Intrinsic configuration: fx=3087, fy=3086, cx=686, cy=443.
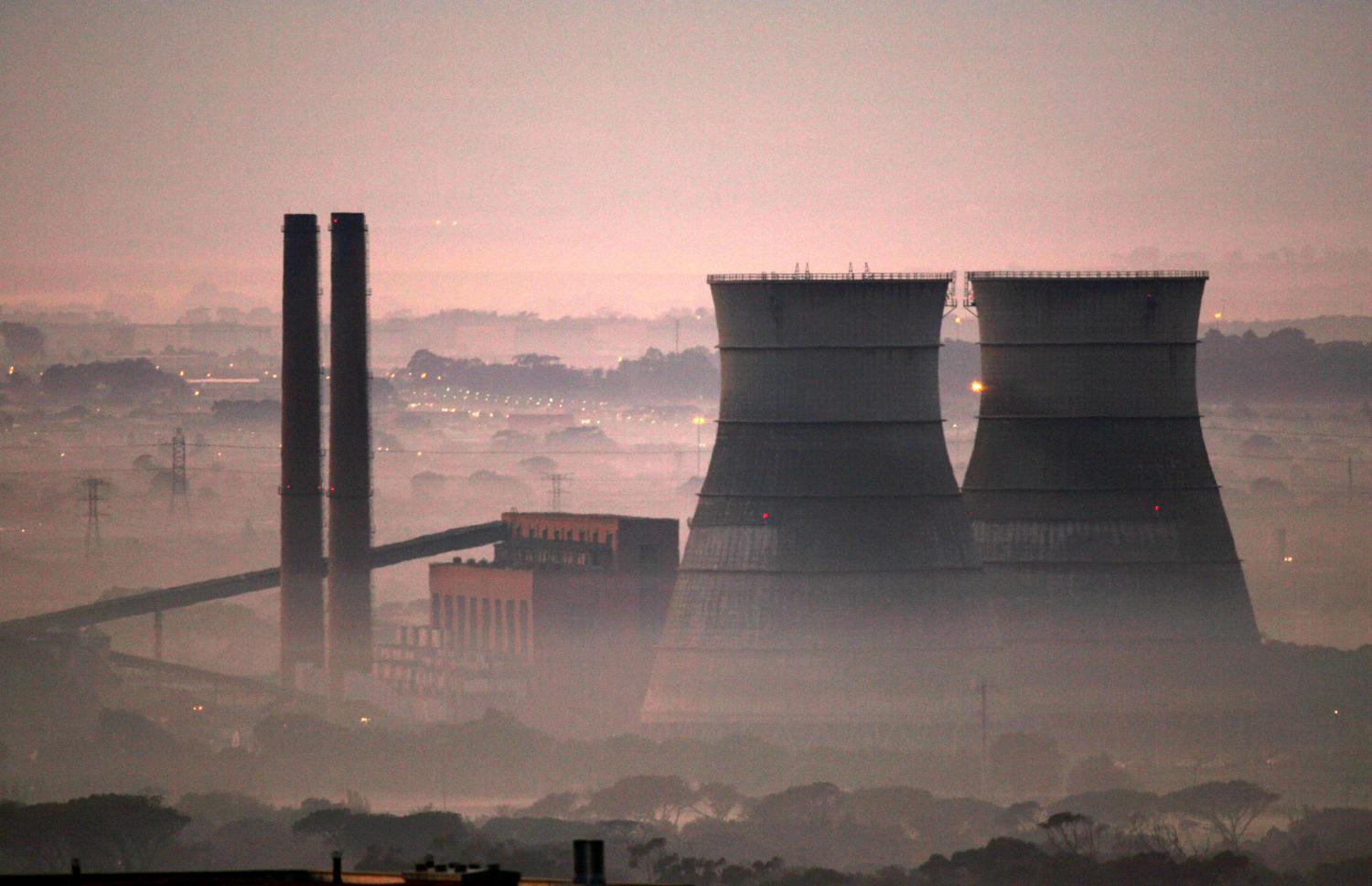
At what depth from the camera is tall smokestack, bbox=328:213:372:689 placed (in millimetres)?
77438

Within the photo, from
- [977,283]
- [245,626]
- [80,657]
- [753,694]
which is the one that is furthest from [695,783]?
[245,626]

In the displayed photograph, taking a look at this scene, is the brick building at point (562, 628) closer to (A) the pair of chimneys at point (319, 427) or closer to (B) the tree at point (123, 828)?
(A) the pair of chimneys at point (319, 427)

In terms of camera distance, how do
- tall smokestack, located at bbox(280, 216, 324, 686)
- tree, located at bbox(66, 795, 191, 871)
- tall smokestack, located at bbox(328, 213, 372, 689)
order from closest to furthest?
tree, located at bbox(66, 795, 191, 871) → tall smokestack, located at bbox(280, 216, 324, 686) → tall smokestack, located at bbox(328, 213, 372, 689)

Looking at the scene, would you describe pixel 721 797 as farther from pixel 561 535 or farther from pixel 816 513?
pixel 561 535

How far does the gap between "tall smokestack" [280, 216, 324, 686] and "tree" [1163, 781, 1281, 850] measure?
22.5 meters

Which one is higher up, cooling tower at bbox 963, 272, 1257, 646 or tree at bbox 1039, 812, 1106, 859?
cooling tower at bbox 963, 272, 1257, 646

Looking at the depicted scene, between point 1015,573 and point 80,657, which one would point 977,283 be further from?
point 80,657

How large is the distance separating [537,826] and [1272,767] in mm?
19085

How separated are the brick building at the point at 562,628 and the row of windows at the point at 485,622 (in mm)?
24

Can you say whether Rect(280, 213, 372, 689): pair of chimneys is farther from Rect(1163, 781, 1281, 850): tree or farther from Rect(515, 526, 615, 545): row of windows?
Rect(1163, 781, 1281, 850): tree

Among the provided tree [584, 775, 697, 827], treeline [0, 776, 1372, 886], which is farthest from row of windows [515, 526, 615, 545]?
tree [584, 775, 697, 827]

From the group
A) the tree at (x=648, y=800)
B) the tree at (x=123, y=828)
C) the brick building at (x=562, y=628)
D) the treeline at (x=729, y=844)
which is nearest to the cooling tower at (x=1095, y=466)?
the treeline at (x=729, y=844)

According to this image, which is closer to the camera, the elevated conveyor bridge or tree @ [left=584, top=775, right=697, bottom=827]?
tree @ [left=584, top=775, right=697, bottom=827]

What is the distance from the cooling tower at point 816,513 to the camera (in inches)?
2633
